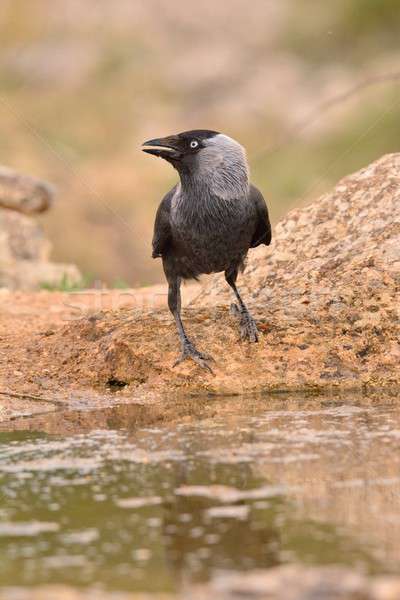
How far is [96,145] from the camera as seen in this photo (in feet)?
66.8

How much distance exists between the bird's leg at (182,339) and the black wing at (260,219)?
1.75ft

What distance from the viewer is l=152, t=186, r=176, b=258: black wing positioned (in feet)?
19.2

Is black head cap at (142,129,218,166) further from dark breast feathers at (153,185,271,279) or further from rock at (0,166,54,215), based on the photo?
rock at (0,166,54,215)

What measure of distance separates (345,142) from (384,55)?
3.68 m

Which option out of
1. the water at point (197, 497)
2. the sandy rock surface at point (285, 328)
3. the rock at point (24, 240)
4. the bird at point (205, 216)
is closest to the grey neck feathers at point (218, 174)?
the bird at point (205, 216)

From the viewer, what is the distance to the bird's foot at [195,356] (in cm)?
550

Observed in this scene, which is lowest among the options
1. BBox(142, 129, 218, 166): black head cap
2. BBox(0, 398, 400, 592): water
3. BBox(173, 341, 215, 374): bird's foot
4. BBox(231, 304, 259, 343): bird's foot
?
BBox(0, 398, 400, 592): water

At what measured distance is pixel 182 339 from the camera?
18.4 ft

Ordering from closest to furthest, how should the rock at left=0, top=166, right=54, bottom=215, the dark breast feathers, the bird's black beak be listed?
the dark breast feathers → the bird's black beak → the rock at left=0, top=166, right=54, bottom=215

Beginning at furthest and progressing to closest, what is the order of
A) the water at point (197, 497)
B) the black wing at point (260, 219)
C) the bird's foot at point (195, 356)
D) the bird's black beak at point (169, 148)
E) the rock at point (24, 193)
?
the rock at point (24, 193)
the black wing at point (260, 219)
the bird's black beak at point (169, 148)
the bird's foot at point (195, 356)
the water at point (197, 497)

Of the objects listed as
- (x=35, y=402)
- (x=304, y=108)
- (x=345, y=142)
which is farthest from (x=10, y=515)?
(x=304, y=108)

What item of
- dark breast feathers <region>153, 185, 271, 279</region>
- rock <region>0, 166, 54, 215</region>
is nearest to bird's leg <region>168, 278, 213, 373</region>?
dark breast feathers <region>153, 185, 271, 279</region>

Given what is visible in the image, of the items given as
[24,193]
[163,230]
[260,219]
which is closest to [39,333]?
[163,230]

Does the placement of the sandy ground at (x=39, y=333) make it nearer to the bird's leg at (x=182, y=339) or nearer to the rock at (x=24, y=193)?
the bird's leg at (x=182, y=339)
